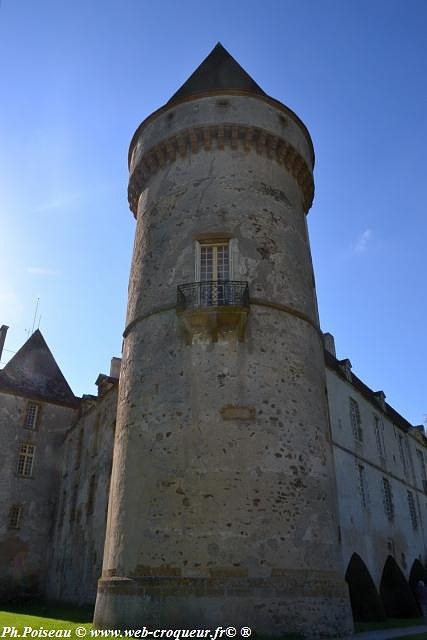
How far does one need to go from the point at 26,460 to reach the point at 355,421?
1676 centimetres

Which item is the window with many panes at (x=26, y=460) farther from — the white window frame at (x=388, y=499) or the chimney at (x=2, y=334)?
the white window frame at (x=388, y=499)

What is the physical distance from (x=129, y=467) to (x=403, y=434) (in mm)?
19050

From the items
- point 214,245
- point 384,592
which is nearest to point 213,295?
point 214,245

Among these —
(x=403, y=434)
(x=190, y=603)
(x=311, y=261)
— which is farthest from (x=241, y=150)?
(x=403, y=434)

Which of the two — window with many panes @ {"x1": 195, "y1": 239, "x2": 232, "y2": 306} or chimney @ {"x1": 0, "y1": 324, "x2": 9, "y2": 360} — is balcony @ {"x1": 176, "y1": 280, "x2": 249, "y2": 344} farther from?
chimney @ {"x1": 0, "y1": 324, "x2": 9, "y2": 360}

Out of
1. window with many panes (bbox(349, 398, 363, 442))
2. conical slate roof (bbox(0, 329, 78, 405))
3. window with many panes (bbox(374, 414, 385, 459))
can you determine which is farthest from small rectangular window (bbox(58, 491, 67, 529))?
window with many panes (bbox(374, 414, 385, 459))

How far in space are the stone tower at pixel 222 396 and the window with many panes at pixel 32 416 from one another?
1629 cm

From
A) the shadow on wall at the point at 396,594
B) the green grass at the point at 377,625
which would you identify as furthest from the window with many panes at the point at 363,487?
the green grass at the point at 377,625

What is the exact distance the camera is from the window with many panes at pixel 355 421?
67.5 feet

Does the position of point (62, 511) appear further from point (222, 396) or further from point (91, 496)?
point (222, 396)

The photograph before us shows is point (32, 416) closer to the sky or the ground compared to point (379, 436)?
closer to the sky

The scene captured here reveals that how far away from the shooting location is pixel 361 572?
17.1m

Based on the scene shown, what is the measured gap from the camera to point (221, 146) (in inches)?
588

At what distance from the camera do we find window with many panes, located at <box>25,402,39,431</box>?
28.2 meters
